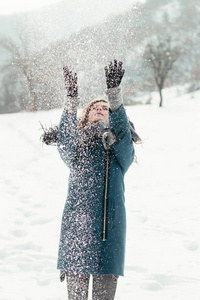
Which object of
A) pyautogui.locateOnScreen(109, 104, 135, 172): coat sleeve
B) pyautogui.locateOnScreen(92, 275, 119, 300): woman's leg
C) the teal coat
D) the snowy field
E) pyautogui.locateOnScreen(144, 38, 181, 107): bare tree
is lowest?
pyautogui.locateOnScreen(144, 38, 181, 107): bare tree

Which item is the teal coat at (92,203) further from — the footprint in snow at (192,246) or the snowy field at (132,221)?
the footprint in snow at (192,246)

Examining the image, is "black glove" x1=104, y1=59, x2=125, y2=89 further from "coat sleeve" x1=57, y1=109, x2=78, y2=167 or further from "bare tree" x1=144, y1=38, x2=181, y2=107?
"bare tree" x1=144, y1=38, x2=181, y2=107

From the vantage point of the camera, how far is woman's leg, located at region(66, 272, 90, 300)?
153 cm

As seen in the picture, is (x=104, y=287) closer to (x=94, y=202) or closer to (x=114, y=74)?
(x=94, y=202)

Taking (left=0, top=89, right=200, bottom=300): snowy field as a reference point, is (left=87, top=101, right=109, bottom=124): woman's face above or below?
above

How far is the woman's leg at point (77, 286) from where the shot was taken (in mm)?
1529

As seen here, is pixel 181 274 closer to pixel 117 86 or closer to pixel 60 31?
pixel 117 86

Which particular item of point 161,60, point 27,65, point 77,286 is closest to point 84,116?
point 77,286

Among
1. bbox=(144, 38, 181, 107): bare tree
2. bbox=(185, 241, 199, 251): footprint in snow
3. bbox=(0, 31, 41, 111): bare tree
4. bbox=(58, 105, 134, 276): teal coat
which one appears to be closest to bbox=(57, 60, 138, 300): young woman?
bbox=(58, 105, 134, 276): teal coat

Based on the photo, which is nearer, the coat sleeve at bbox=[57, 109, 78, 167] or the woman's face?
the coat sleeve at bbox=[57, 109, 78, 167]

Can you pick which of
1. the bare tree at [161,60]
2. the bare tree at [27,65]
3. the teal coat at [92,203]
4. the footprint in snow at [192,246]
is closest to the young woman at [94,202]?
the teal coat at [92,203]

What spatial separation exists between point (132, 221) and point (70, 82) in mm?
3086

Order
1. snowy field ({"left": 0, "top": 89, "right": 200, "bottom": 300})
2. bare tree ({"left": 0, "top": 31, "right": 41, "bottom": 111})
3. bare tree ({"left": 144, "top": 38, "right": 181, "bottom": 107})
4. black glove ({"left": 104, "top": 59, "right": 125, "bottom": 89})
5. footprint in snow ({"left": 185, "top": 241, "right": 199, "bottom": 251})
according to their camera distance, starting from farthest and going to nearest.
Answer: bare tree ({"left": 144, "top": 38, "right": 181, "bottom": 107}), bare tree ({"left": 0, "top": 31, "right": 41, "bottom": 111}), footprint in snow ({"left": 185, "top": 241, "right": 199, "bottom": 251}), snowy field ({"left": 0, "top": 89, "right": 200, "bottom": 300}), black glove ({"left": 104, "top": 59, "right": 125, "bottom": 89})

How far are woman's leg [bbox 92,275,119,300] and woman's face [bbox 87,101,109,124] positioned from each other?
662mm
